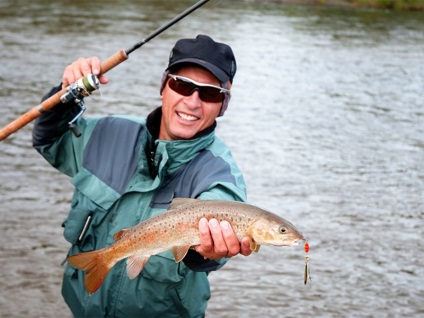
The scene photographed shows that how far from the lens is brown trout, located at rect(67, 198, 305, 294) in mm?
3084

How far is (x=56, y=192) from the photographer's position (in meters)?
9.26

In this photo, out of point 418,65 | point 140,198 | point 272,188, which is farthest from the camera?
point 418,65

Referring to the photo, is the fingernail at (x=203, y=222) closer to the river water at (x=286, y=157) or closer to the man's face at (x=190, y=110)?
the man's face at (x=190, y=110)

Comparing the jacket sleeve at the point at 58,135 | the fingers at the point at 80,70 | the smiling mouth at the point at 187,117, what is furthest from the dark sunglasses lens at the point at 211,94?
the jacket sleeve at the point at 58,135

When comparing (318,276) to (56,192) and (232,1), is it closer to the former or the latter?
(56,192)

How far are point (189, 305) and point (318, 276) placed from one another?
386cm

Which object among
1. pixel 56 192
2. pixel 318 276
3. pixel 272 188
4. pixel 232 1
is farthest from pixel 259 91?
pixel 232 1

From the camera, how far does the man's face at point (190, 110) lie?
12.3ft

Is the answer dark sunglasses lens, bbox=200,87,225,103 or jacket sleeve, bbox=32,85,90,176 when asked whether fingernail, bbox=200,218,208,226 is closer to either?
dark sunglasses lens, bbox=200,87,225,103

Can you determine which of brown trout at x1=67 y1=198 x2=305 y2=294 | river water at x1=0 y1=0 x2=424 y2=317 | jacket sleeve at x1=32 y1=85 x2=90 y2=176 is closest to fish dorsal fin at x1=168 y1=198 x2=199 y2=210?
brown trout at x1=67 y1=198 x2=305 y2=294

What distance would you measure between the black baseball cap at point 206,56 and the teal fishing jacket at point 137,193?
0.30 metres

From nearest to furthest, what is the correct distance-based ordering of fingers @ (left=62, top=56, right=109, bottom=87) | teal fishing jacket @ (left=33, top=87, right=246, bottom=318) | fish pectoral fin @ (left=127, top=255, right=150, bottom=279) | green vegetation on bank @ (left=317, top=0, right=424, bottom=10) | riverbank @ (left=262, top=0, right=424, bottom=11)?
fish pectoral fin @ (left=127, top=255, right=150, bottom=279) < teal fishing jacket @ (left=33, top=87, right=246, bottom=318) < fingers @ (left=62, top=56, right=109, bottom=87) < riverbank @ (left=262, top=0, right=424, bottom=11) < green vegetation on bank @ (left=317, top=0, right=424, bottom=10)

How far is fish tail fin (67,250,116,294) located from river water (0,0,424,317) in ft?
10.3

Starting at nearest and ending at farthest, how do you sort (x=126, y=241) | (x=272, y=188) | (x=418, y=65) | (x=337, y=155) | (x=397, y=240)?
1. (x=126, y=241)
2. (x=397, y=240)
3. (x=272, y=188)
4. (x=337, y=155)
5. (x=418, y=65)
